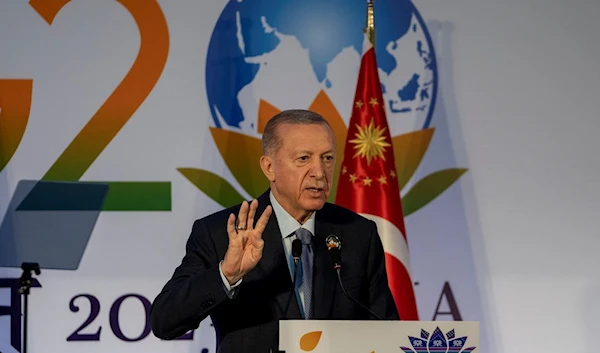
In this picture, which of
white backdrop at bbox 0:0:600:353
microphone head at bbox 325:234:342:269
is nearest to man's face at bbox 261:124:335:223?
microphone head at bbox 325:234:342:269

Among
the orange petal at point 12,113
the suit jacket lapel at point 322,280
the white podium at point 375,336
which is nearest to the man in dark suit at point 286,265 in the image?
the suit jacket lapel at point 322,280

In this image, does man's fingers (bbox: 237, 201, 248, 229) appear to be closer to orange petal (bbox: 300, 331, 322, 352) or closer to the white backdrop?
orange petal (bbox: 300, 331, 322, 352)

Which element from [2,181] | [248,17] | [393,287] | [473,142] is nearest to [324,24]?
[248,17]

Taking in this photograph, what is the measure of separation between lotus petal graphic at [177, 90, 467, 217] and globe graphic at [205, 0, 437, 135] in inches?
2.2

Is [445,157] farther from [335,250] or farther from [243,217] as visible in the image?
[243,217]

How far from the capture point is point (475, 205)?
4461 millimetres

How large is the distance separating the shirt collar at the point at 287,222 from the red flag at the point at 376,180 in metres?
1.43

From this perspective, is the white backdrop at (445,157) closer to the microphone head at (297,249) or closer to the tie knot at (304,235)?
the tie knot at (304,235)

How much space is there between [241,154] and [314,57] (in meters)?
0.68

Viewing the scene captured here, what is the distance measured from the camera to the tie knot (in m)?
2.56

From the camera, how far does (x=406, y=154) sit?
Answer: 4.42 meters

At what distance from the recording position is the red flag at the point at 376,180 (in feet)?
13.1

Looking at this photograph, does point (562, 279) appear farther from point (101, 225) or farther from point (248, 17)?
point (101, 225)

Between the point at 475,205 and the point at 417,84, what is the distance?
0.75m
